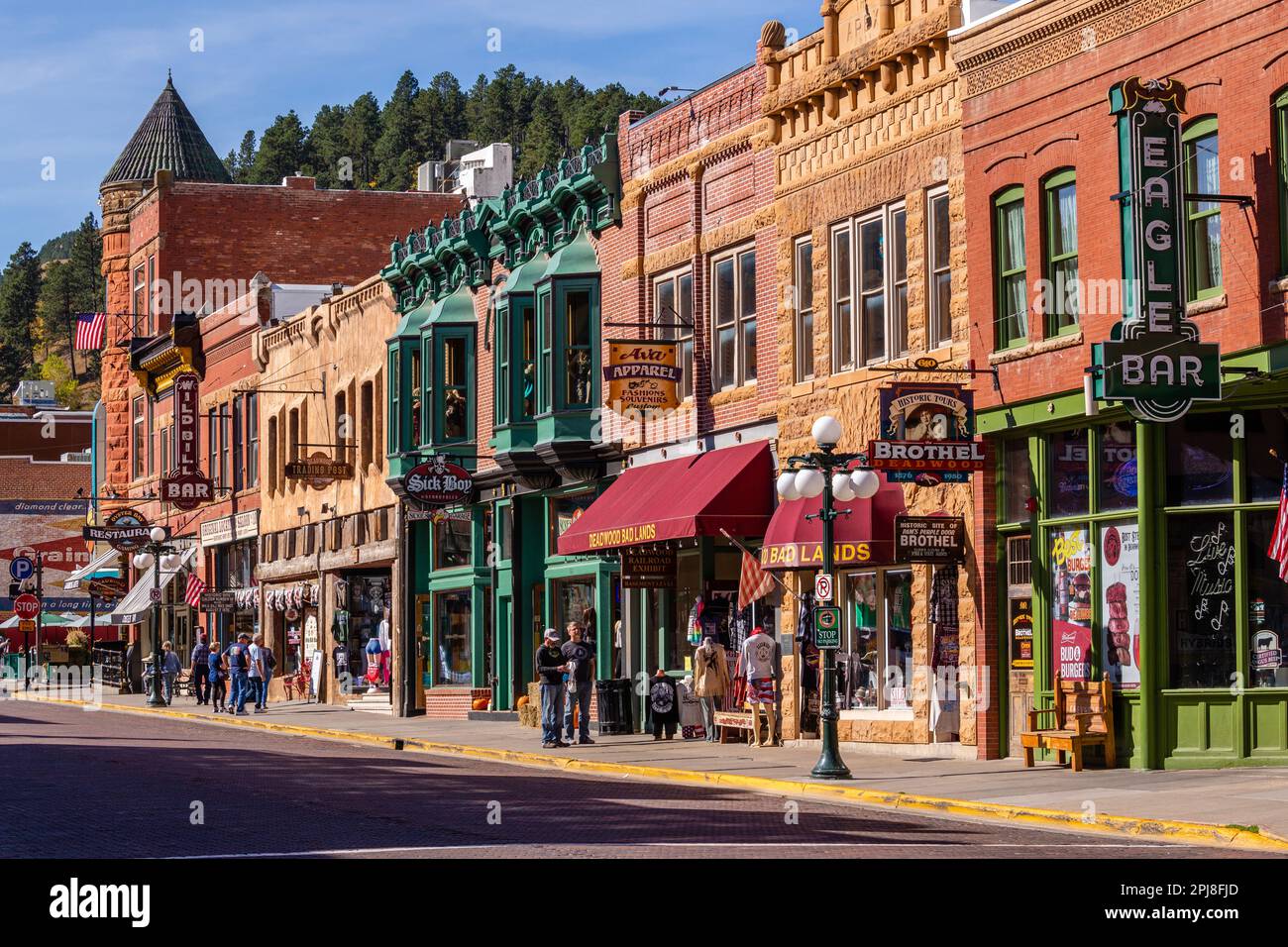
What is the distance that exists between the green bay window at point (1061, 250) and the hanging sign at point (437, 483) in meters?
16.5

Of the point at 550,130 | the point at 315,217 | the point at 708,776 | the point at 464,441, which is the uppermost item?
the point at 550,130

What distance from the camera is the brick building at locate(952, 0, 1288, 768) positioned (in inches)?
842

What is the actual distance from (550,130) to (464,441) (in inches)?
4488

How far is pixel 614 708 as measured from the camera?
110ft

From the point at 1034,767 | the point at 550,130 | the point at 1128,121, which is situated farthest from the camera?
the point at 550,130

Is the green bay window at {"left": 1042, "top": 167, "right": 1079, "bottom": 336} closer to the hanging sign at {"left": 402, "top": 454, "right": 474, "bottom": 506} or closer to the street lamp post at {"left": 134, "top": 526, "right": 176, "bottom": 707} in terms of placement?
the hanging sign at {"left": 402, "top": 454, "right": 474, "bottom": 506}

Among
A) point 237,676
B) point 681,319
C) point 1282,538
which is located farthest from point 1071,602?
point 237,676

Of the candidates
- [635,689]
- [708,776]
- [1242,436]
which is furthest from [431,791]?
[635,689]

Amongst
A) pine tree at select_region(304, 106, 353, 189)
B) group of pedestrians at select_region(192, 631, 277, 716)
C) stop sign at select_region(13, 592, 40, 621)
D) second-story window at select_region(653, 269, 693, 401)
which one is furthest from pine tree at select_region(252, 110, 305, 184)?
second-story window at select_region(653, 269, 693, 401)

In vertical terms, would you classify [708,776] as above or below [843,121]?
below

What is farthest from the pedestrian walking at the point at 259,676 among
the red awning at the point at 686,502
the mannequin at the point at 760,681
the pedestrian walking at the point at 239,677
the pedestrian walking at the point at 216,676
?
the mannequin at the point at 760,681

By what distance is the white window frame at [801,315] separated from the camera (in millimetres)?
29719
